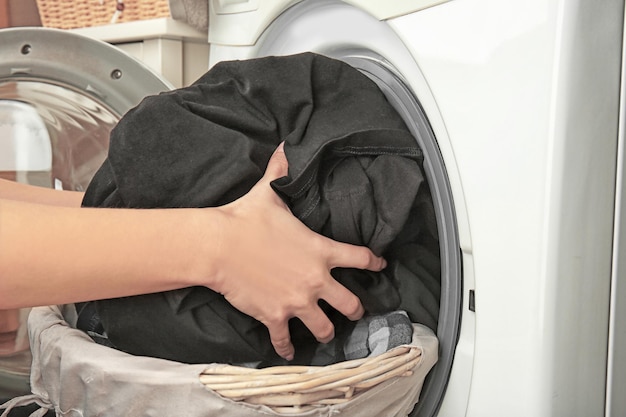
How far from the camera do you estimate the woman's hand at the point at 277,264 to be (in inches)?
22.0

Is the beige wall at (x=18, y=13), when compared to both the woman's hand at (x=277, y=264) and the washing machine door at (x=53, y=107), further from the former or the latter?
the woman's hand at (x=277, y=264)

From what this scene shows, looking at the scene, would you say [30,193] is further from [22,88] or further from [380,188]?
[380,188]

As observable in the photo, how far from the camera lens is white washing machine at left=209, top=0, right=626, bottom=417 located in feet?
1.54

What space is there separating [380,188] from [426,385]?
208mm

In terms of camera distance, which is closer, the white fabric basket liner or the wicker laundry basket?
the white fabric basket liner

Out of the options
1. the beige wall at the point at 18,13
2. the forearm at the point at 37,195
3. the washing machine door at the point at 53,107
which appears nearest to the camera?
the forearm at the point at 37,195

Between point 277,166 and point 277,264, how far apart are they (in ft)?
0.31

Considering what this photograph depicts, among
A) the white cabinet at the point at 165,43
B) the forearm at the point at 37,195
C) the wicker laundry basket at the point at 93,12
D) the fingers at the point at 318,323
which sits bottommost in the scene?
the fingers at the point at 318,323

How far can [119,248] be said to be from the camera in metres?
0.52

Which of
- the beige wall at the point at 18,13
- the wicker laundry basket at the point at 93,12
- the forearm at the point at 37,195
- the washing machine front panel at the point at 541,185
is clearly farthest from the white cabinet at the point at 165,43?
the washing machine front panel at the point at 541,185

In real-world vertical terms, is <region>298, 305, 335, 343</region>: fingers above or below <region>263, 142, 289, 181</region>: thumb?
below

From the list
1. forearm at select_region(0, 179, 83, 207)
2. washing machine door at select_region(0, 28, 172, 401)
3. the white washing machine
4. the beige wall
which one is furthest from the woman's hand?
the beige wall

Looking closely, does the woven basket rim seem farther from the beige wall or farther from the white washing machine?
the beige wall

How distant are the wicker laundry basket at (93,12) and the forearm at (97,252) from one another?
752 millimetres
